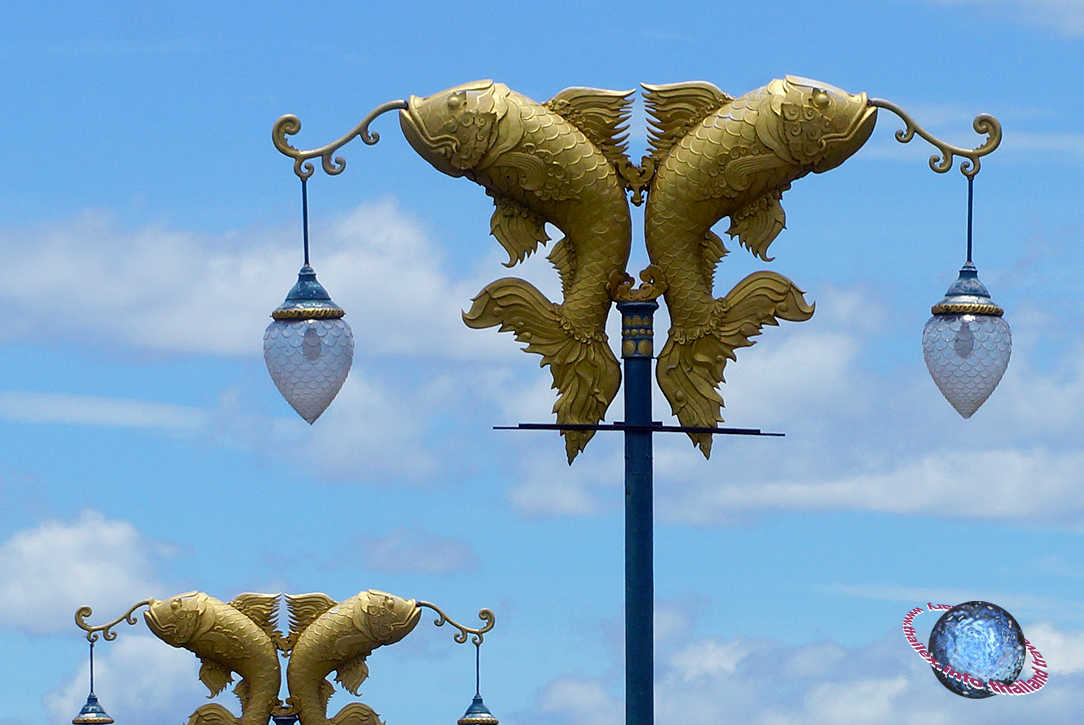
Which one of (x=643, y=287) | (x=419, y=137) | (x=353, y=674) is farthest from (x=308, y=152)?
(x=353, y=674)

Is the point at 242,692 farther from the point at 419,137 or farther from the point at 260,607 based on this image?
the point at 419,137

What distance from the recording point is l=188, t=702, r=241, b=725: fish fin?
39.3 feet

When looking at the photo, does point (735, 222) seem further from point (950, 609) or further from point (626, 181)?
point (950, 609)

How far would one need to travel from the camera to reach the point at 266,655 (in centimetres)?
1191

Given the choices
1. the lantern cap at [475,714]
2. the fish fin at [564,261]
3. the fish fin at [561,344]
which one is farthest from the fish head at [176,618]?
the fish fin at [564,261]

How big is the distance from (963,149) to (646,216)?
154 centimetres

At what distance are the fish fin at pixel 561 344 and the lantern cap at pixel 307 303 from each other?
0.79 metres

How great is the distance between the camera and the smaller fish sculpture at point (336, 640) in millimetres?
11898

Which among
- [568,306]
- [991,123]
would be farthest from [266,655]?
[991,123]

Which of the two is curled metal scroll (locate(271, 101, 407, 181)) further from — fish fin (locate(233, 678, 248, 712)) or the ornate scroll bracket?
fish fin (locate(233, 678, 248, 712))

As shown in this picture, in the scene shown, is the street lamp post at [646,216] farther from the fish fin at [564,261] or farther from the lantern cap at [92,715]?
the lantern cap at [92,715]

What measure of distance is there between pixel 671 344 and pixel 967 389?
1.47 metres

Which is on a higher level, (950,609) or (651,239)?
(651,239)

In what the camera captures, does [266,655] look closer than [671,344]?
No
